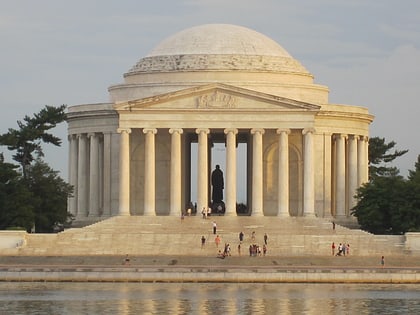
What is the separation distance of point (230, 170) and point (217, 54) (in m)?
12.4

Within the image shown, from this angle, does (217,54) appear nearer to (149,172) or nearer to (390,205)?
(149,172)

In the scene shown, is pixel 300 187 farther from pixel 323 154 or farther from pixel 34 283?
pixel 34 283

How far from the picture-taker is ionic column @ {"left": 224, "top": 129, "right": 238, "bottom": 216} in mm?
162625

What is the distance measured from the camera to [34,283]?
12094cm

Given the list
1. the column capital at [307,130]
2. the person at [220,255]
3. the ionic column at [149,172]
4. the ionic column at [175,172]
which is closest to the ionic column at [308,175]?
the column capital at [307,130]

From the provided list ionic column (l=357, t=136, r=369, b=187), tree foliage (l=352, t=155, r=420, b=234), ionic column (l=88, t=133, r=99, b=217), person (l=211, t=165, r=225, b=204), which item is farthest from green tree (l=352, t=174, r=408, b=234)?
ionic column (l=88, t=133, r=99, b=217)

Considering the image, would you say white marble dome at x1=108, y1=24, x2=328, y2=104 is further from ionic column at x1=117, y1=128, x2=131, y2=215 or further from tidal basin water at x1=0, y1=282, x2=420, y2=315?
tidal basin water at x1=0, y1=282, x2=420, y2=315

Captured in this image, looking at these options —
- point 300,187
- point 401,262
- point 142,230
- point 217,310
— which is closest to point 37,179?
point 142,230

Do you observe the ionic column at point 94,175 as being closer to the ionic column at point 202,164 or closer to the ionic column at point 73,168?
the ionic column at point 73,168

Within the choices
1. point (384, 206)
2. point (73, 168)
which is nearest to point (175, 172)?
point (73, 168)

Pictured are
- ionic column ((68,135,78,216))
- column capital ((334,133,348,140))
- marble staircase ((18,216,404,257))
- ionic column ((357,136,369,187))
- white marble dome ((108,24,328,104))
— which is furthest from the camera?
ionic column ((357,136,369,187))

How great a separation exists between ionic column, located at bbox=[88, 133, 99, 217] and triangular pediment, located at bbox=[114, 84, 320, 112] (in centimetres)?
1033

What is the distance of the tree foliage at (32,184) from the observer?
158 metres

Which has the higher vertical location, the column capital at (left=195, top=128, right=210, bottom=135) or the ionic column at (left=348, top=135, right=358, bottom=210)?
the column capital at (left=195, top=128, right=210, bottom=135)
